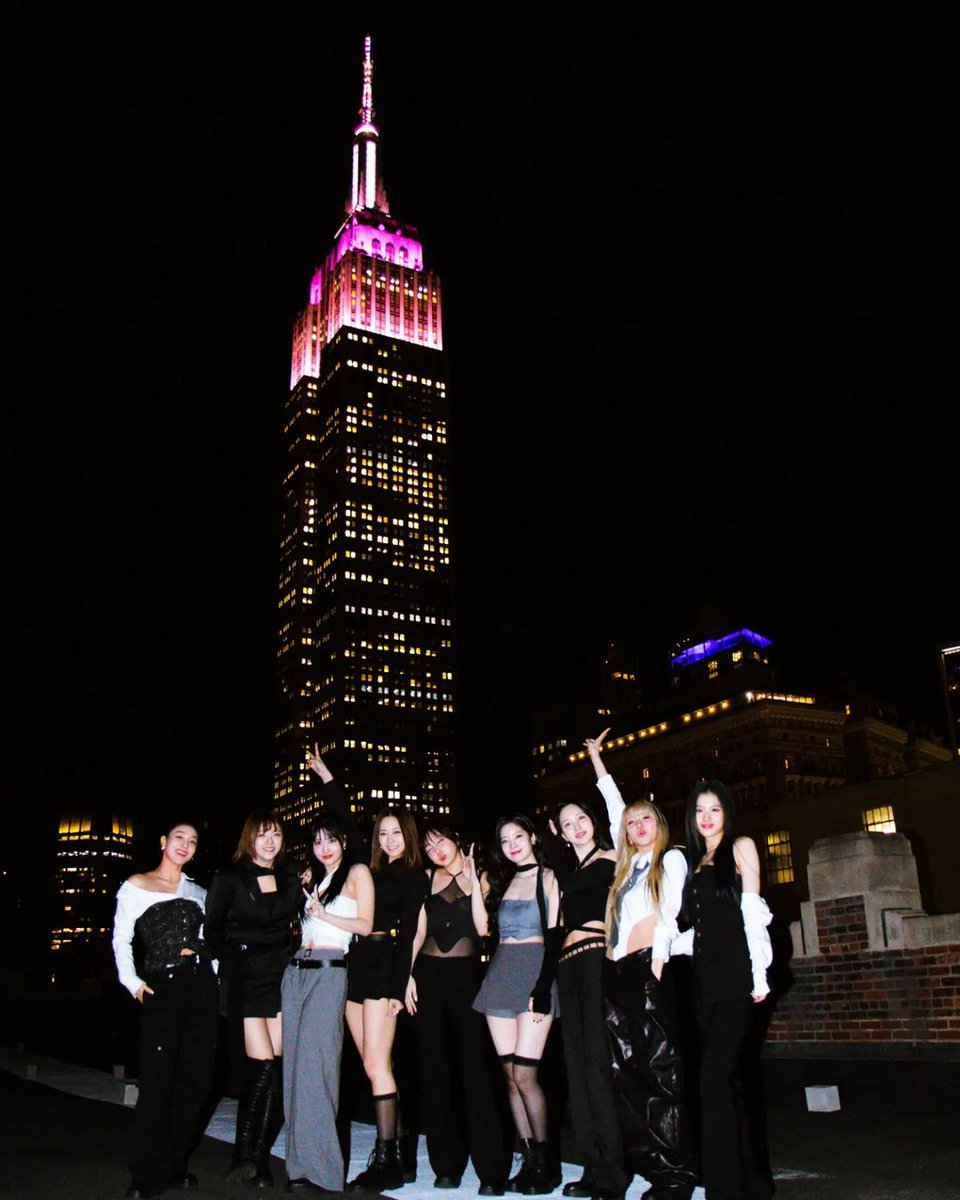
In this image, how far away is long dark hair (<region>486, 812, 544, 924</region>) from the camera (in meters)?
7.14

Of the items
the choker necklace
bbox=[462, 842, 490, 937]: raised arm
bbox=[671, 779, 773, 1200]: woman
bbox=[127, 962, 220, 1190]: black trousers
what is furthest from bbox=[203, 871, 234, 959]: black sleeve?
bbox=[671, 779, 773, 1200]: woman

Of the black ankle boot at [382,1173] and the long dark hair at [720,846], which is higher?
the long dark hair at [720,846]

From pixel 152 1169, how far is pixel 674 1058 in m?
3.19

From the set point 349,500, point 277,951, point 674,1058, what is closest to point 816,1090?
point 674,1058

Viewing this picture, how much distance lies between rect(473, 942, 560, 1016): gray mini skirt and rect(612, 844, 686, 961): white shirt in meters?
0.64

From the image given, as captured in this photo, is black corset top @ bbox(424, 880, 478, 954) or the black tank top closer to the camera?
the black tank top

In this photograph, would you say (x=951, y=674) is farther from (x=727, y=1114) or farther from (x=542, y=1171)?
(x=727, y=1114)

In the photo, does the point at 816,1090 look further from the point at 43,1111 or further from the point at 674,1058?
the point at 43,1111

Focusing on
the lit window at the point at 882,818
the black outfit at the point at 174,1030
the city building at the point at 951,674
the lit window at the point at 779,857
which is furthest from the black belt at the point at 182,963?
the city building at the point at 951,674

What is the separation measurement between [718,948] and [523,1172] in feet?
6.32

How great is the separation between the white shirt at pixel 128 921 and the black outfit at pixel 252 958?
0.83 ft

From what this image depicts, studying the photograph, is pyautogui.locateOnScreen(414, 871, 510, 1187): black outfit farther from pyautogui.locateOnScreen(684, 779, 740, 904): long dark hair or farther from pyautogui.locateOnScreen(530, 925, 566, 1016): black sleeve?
pyautogui.locateOnScreen(684, 779, 740, 904): long dark hair

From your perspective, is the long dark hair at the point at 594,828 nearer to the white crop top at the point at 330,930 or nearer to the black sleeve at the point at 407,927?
the black sleeve at the point at 407,927

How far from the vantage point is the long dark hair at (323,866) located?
7.19 m
